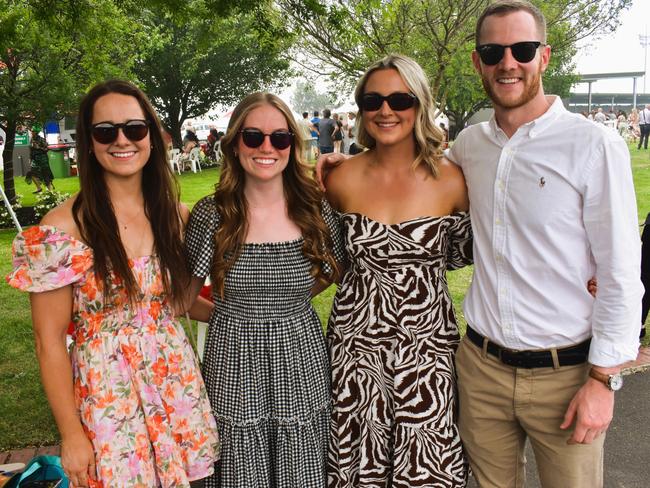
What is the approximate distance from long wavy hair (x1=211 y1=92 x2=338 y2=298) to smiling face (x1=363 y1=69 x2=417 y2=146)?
0.34 m

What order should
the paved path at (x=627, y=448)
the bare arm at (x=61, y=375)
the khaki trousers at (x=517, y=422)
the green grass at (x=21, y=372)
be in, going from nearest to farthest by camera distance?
the bare arm at (x=61, y=375) → the khaki trousers at (x=517, y=422) → the paved path at (x=627, y=448) → the green grass at (x=21, y=372)

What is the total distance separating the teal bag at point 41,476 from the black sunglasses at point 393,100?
209 cm

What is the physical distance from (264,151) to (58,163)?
22.1 m

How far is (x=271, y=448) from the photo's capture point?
98.6 inches

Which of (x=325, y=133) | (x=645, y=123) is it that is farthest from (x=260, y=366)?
(x=645, y=123)

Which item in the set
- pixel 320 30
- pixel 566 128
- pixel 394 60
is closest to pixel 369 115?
pixel 394 60

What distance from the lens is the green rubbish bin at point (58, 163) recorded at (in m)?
22.0

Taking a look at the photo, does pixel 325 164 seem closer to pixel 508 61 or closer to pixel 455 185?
pixel 455 185

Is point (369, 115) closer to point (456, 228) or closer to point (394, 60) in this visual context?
point (394, 60)

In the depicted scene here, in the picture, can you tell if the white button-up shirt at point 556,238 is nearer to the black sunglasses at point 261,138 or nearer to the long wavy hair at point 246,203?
the long wavy hair at point 246,203

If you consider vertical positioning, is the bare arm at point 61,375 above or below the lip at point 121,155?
below

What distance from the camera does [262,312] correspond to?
2.43 m

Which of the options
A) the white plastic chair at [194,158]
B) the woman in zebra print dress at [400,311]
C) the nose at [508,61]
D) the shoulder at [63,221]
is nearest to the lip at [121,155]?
the shoulder at [63,221]

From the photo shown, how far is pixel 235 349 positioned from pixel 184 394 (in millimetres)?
276
